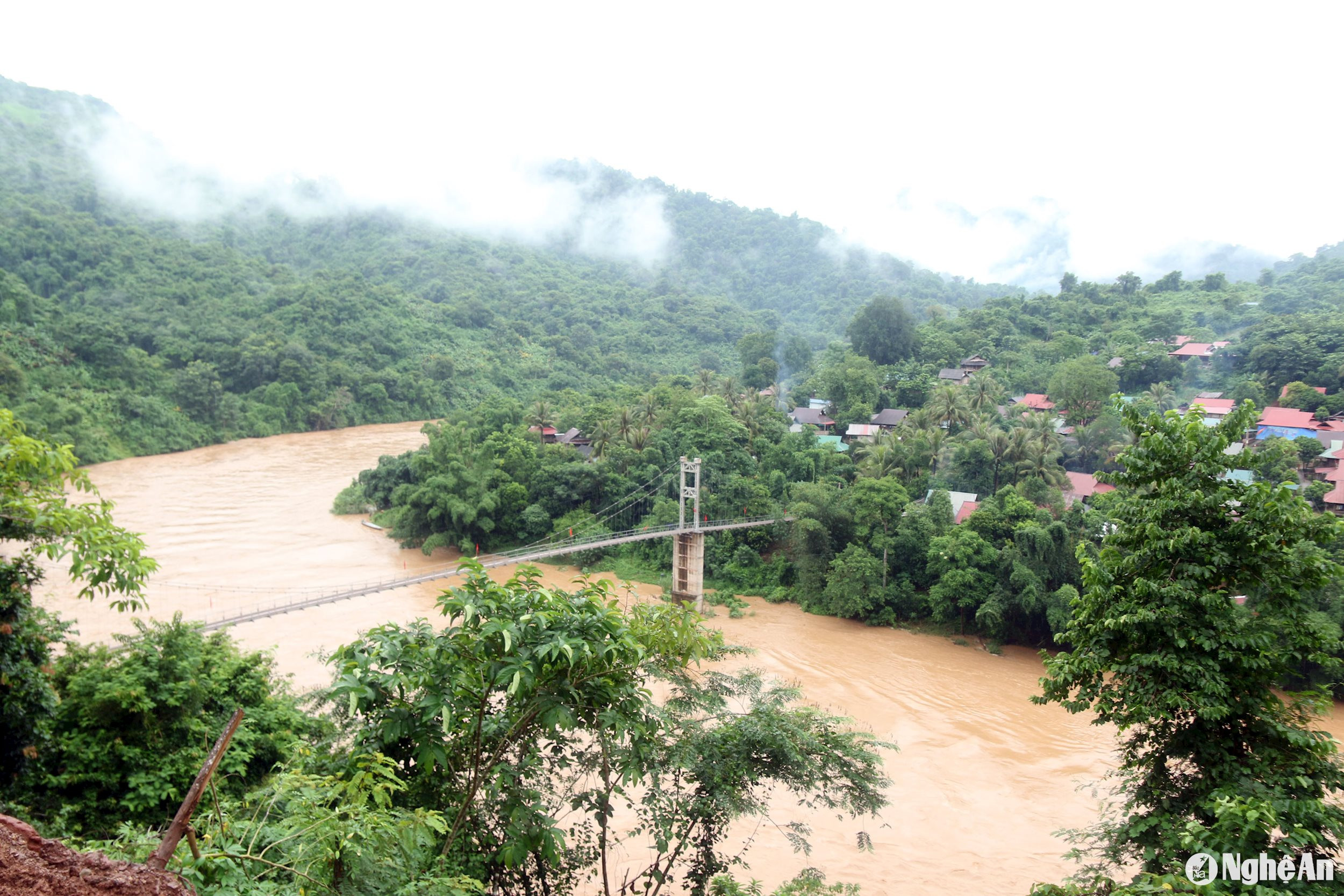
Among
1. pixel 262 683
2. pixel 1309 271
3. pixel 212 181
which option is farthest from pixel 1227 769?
pixel 212 181

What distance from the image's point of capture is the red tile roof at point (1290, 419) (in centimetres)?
1783

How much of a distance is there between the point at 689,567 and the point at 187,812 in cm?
1462

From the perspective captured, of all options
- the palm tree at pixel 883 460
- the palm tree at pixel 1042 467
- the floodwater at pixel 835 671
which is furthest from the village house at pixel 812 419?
the floodwater at pixel 835 671

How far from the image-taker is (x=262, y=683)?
5645 millimetres

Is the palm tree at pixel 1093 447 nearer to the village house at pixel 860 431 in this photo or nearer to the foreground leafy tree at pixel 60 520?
the village house at pixel 860 431

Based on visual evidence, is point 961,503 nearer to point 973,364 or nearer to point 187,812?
point 973,364

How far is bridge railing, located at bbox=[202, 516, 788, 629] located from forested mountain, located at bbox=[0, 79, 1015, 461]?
12442 mm

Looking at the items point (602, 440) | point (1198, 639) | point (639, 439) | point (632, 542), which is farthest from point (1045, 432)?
point (1198, 639)

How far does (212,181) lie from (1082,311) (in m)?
62.3

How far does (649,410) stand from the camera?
A: 69.7 ft

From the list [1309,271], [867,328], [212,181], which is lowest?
[867,328]

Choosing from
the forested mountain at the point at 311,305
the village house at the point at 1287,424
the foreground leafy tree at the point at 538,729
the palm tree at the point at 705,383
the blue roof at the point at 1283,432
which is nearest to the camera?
the foreground leafy tree at the point at 538,729

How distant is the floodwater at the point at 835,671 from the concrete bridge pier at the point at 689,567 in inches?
31.7

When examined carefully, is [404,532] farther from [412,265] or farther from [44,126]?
[44,126]
